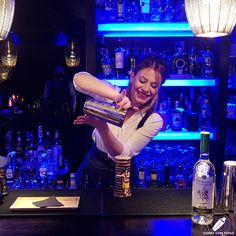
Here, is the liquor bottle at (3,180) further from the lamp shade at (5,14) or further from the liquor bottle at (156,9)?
the liquor bottle at (156,9)

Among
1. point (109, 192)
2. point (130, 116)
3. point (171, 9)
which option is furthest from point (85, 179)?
point (171, 9)

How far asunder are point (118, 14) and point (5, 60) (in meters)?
1.03

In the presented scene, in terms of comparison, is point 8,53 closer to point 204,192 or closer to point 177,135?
point 177,135

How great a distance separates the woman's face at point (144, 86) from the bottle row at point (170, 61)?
16 centimetres

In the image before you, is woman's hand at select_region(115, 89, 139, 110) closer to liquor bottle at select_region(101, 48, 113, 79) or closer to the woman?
the woman

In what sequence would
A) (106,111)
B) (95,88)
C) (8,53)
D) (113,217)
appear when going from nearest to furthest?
(113,217), (106,111), (95,88), (8,53)

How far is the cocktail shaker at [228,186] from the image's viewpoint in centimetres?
139

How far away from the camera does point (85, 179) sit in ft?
7.89

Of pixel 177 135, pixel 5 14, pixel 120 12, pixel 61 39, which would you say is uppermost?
pixel 120 12

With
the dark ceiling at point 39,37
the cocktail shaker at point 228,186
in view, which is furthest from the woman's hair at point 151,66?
the cocktail shaker at point 228,186

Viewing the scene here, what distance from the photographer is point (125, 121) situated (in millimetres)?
2457

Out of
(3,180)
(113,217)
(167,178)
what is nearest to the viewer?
(113,217)

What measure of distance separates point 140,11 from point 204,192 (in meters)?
1.77

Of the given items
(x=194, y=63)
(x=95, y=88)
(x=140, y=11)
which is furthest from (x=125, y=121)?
(x=140, y=11)
